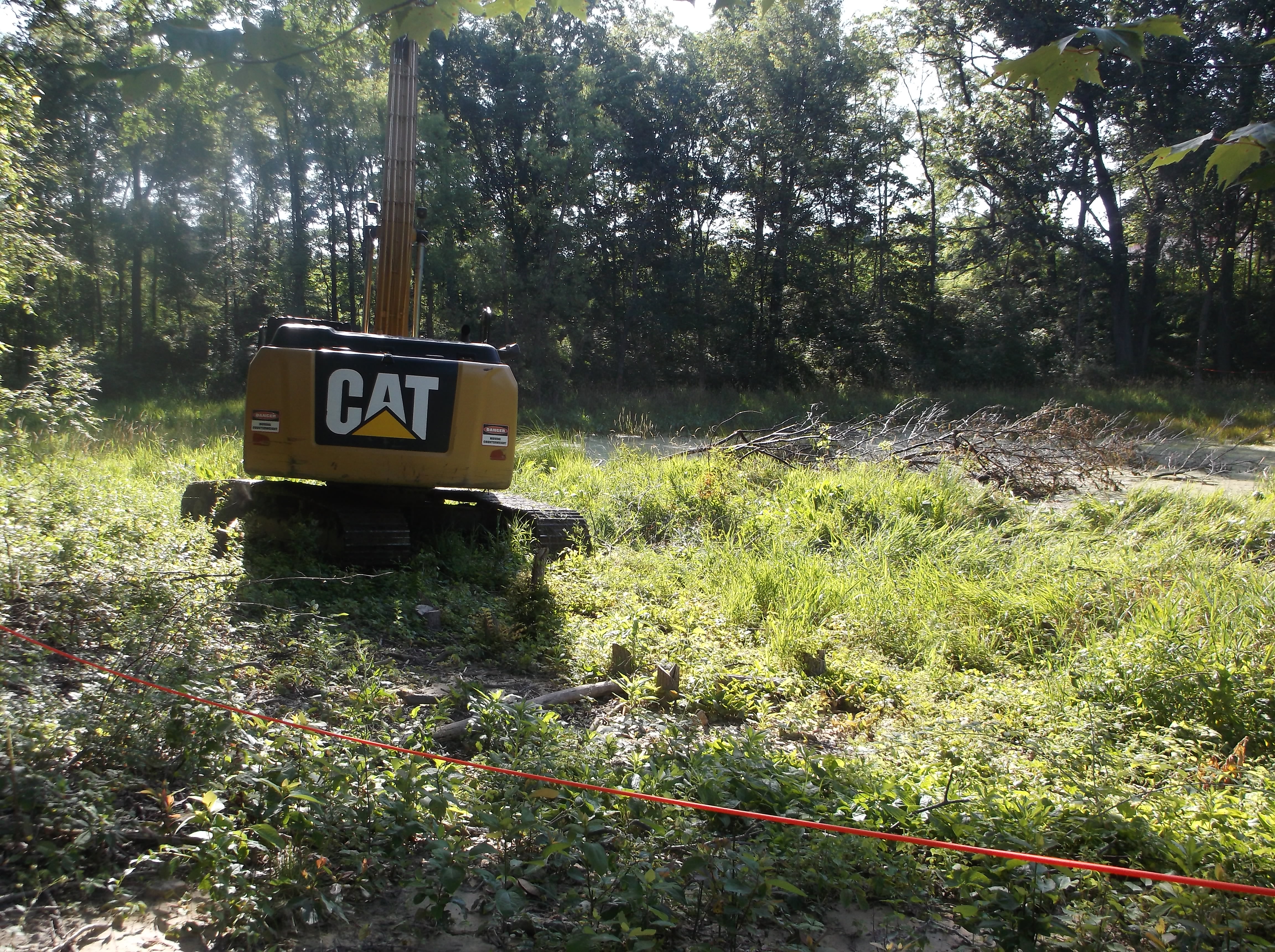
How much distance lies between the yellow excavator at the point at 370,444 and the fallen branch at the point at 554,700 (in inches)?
66.4

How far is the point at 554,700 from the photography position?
162 inches

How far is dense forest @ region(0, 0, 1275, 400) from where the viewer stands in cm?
2428

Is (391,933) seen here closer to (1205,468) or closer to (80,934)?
(80,934)

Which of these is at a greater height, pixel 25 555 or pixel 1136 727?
pixel 25 555

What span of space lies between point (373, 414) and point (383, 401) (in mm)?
106

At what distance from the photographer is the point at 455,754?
348cm

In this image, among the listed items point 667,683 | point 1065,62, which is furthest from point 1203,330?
point 1065,62

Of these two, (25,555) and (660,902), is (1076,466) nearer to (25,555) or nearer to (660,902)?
(660,902)

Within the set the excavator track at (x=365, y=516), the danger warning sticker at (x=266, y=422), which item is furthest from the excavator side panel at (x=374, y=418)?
the excavator track at (x=365, y=516)

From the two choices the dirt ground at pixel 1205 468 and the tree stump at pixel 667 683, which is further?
the dirt ground at pixel 1205 468

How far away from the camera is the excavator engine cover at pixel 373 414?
5859mm

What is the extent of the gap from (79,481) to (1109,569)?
7.72 meters

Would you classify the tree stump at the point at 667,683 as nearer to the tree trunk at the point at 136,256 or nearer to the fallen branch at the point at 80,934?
the fallen branch at the point at 80,934

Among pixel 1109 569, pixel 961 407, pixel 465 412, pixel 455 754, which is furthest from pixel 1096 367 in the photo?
pixel 455 754
